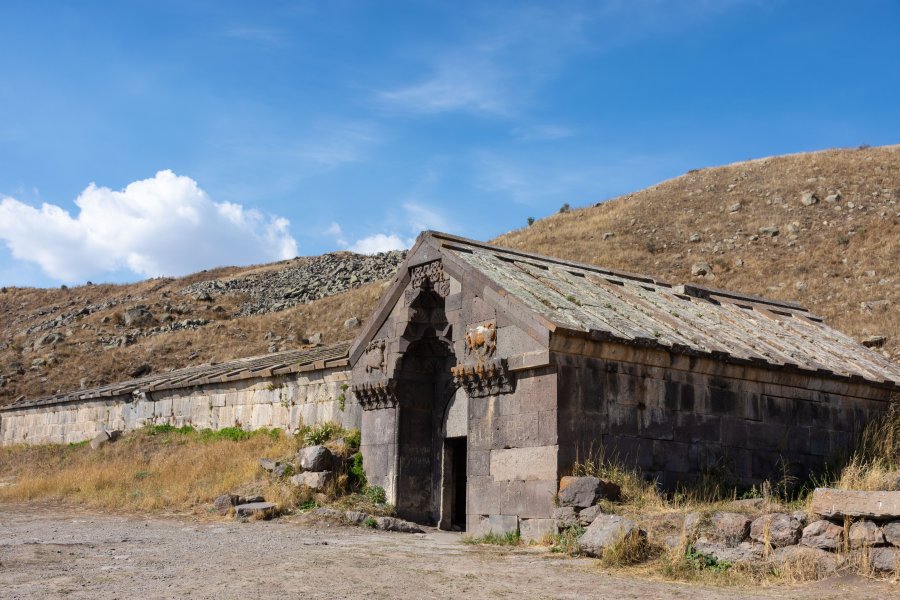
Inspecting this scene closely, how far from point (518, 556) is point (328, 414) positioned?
8.33m

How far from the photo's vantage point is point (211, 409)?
72.9 ft

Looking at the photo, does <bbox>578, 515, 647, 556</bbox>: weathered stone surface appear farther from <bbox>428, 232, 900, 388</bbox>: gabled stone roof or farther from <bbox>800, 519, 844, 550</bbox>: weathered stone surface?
<bbox>428, 232, 900, 388</bbox>: gabled stone roof

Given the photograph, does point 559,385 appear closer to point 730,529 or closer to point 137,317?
point 730,529

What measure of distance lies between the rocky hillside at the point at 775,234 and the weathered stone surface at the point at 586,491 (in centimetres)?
1572

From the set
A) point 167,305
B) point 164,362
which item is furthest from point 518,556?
point 167,305

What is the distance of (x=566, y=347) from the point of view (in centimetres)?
1228

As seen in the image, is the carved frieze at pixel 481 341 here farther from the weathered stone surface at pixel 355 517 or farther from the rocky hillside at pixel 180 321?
the rocky hillside at pixel 180 321

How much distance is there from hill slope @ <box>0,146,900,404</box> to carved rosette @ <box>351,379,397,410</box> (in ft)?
49.9

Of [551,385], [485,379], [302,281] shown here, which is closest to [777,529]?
[551,385]

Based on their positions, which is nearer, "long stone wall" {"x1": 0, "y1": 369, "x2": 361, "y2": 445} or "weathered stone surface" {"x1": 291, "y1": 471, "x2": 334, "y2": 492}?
"weathered stone surface" {"x1": 291, "y1": 471, "x2": 334, "y2": 492}

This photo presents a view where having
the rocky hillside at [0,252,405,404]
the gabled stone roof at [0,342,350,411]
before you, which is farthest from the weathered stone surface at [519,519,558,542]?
the rocky hillside at [0,252,405,404]

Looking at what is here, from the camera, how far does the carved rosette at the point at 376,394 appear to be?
624 inches

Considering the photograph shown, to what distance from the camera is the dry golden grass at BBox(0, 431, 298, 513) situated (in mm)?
16594

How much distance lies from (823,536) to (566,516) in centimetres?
345
